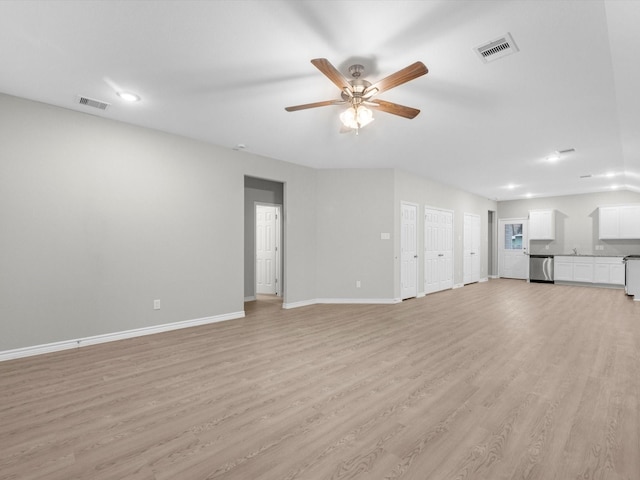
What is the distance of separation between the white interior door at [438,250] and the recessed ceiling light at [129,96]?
20.7 ft

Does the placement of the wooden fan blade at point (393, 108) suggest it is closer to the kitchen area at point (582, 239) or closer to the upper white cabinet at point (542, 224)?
the kitchen area at point (582, 239)

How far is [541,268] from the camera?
1002 centimetres

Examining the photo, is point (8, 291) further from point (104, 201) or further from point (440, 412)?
point (440, 412)

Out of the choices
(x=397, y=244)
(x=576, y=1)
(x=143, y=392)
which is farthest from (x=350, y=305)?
(x=576, y=1)

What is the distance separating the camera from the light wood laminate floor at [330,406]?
1.77 metres

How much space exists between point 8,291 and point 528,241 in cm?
1246

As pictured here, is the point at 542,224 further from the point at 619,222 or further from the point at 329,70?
the point at 329,70

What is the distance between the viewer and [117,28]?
2.35 meters

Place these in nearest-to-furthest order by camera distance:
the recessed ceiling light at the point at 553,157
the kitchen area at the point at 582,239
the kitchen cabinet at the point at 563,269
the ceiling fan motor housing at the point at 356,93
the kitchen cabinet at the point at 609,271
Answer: the ceiling fan motor housing at the point at 356,93 → the recessed ceiling light at the point at 553,157 → the kitchen cabinet at the point at 609,271 → the kitchen area at the point at 582,239 → the kitchen cabinet at the point at 563,269

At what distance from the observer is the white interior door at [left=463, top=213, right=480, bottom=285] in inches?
373

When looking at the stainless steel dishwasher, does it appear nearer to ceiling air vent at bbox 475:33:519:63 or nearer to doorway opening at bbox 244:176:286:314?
doorway opening at bbox 244:176:286:314

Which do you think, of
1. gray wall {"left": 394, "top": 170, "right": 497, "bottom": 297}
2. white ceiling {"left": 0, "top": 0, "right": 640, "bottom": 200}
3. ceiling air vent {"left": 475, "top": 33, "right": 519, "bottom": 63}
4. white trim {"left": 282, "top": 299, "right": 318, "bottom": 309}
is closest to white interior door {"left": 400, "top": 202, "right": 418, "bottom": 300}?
gray wall {"left": 394, "top": 170, "right": 497, "bottom": 297}

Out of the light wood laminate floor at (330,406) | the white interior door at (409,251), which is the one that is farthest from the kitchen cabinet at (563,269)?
the light wood laminate floor at (330,406)

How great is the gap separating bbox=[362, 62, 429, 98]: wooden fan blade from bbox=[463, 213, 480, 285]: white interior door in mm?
7797
